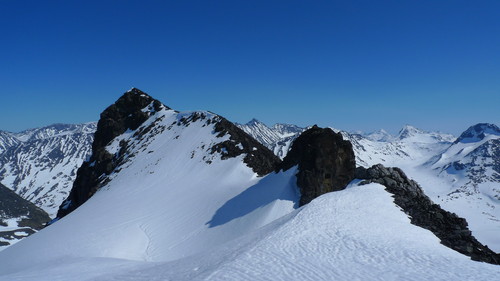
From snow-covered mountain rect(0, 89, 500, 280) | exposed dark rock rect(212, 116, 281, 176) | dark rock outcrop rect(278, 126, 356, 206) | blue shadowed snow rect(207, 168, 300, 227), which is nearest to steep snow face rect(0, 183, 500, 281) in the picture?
snow-covered mountain rect(0, 89, 500, 280)

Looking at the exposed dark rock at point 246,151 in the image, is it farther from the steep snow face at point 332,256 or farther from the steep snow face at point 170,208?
the steep snow face at point 332,256

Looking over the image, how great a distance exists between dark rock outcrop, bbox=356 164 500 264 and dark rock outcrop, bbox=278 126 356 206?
6.94m

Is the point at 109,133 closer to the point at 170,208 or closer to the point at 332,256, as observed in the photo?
the point at 170,208

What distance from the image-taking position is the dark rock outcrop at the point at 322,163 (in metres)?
40.1

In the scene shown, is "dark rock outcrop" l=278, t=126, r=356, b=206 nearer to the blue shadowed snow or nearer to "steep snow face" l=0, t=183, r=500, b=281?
the blue shadowed snow

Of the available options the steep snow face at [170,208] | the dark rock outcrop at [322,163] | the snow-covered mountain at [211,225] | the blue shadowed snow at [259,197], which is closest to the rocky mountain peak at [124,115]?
the snow-covered mountain at [211,225]

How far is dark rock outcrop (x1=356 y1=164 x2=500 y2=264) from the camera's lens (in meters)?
18.2

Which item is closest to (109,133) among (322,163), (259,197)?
(259,197)

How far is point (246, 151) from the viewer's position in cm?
5916

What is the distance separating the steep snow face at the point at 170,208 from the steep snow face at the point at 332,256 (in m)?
12.0

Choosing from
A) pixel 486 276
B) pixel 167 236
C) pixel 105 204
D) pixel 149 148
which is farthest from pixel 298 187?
pixel 149 148

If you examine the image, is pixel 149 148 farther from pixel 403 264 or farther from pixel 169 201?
pixel 403 264

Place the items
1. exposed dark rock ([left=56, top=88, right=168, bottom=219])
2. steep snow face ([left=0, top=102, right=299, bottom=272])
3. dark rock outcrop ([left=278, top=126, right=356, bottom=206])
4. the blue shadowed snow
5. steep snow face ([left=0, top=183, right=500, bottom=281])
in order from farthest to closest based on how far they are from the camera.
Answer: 1. exposed dark rock ([left=56, top=88, right=168, bottom=219])
2. dark rock outcrop ([left=278, top=126, right=356, bottom=206])
3. the blue shadowed snow
4. steep snow face ([left=0, top=102, right=299, bottom=272])
5. steep snow face ([left=0, top=183, right=500, bottom=281])

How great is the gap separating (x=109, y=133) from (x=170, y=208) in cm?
5986
